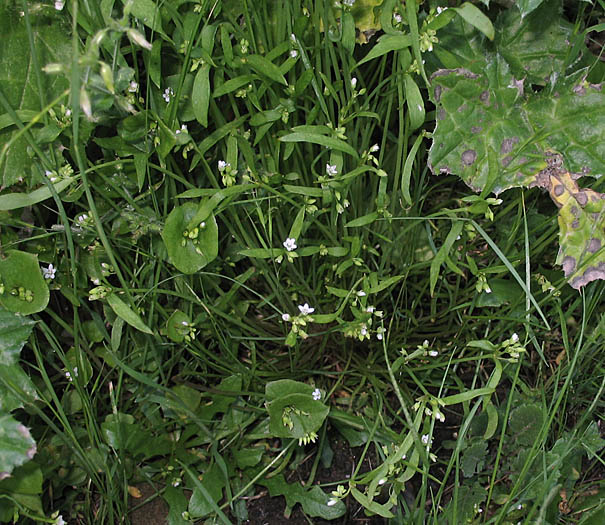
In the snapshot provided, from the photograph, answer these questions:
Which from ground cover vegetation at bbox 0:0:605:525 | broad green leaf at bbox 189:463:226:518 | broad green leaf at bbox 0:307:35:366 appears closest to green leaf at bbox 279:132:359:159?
ground cover vegetation at bbox 0:0:605:525

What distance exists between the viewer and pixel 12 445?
110cm

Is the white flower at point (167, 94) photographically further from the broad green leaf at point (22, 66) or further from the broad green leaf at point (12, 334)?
the broad green leaf at point (12, 334)

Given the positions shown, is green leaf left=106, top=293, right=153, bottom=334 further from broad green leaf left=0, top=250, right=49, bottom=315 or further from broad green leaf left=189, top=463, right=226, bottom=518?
broad green leaf left=189, top=463, right=226, bottom=518

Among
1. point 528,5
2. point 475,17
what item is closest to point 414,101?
point 475,17

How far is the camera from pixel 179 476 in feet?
4.68

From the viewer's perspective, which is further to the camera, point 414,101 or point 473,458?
point 473,458

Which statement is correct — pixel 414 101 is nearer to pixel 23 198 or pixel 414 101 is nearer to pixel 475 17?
pixel 475 17

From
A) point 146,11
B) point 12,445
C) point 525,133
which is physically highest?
point 146,11

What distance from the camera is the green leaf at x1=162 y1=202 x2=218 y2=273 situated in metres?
1.18

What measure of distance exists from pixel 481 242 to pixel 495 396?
37 cm

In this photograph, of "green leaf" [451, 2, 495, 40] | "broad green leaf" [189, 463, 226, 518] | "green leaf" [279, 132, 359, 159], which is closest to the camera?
"green leaf" [451, 2, 495, 40]

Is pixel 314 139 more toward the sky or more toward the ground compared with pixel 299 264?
more toward the sky

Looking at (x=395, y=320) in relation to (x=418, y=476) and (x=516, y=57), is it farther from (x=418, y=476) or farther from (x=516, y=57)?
(x=516, y=57)

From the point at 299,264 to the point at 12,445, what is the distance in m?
0.69
